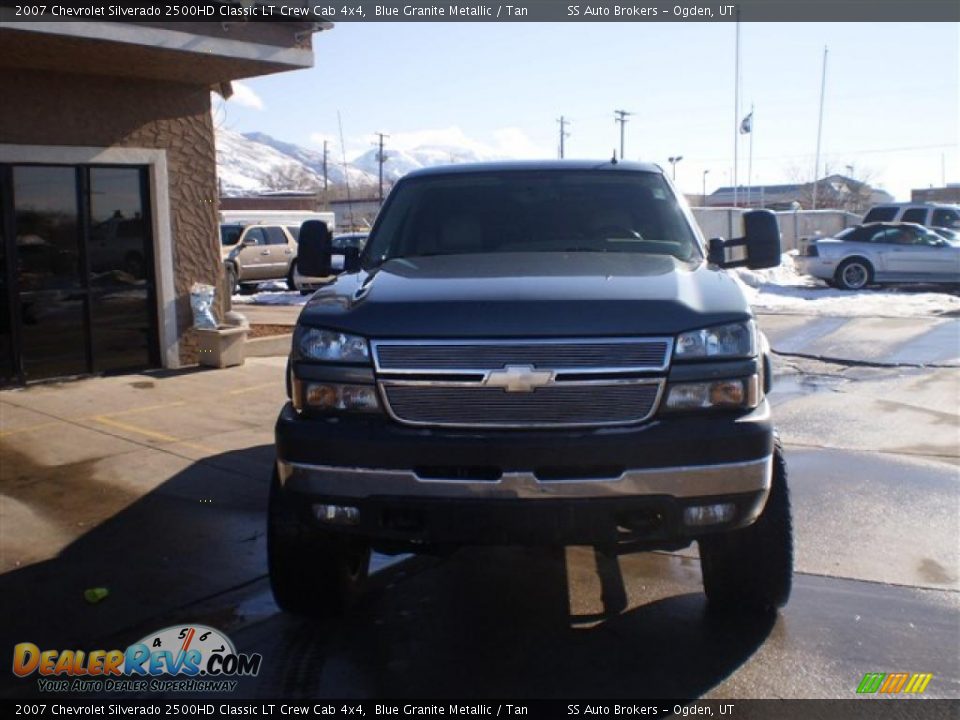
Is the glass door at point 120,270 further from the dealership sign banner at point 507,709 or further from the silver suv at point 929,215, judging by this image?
the silver suv at point 929,215

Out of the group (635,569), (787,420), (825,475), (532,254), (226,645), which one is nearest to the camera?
(226,645)

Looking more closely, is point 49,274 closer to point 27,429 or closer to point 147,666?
point 27,429

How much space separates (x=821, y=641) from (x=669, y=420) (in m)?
1.38

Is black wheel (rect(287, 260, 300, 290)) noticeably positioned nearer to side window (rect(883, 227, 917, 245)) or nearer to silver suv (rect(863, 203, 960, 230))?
side window (rect(883, 227, 917, 245))

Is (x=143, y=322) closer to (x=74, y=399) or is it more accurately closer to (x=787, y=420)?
(x=74, y=399)

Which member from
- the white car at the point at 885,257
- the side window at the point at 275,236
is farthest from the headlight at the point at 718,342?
the side window at the point at 275,236

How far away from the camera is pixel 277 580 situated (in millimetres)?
3961

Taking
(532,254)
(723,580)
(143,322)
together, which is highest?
(532,254)

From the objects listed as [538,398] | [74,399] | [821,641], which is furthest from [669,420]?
[74,399]

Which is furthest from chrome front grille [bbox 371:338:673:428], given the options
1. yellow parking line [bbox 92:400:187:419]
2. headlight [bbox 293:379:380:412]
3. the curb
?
the curb

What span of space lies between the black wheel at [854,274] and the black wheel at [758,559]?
1952cm

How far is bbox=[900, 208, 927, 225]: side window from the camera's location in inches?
999

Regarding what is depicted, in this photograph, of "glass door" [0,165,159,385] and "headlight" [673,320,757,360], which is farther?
"glass door" [0,165,159,385]

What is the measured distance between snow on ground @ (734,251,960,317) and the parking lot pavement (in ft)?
34.1
